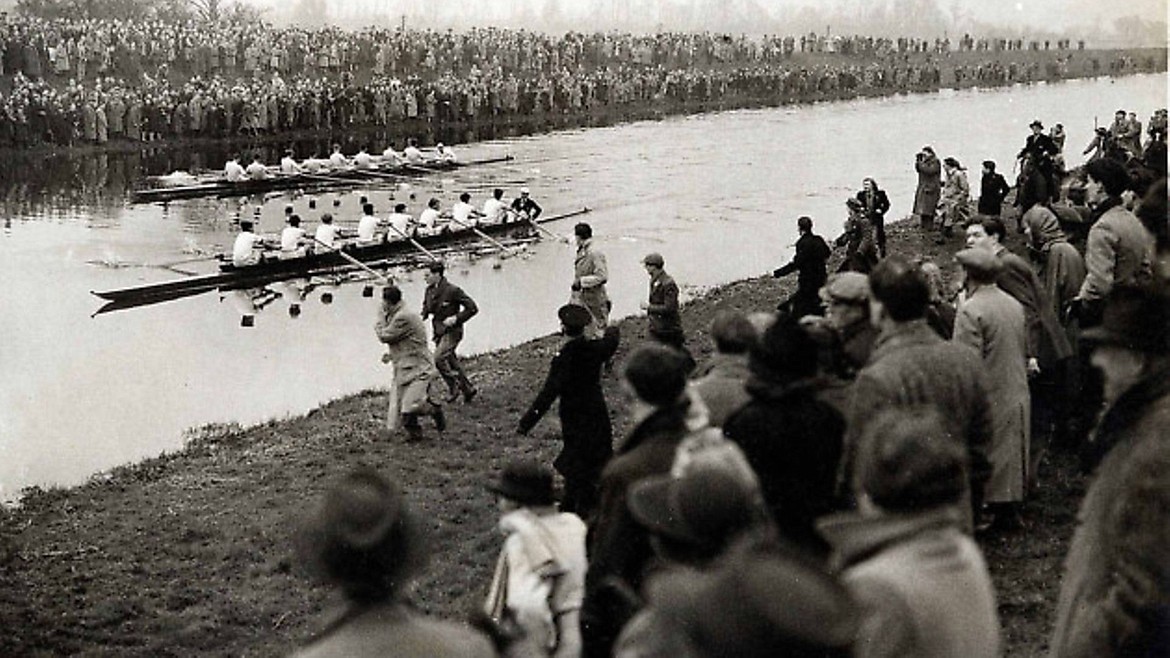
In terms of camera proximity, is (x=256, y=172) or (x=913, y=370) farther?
(x=256, y=172)

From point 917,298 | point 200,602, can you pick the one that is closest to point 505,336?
point 200,602

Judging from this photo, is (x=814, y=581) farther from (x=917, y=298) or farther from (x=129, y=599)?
Answer: (x=129, y=599)

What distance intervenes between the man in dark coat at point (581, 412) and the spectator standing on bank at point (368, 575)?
4287mm

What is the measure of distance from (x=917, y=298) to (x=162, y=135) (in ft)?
120

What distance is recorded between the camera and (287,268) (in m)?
19.0

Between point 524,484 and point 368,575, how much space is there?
4.51 feet

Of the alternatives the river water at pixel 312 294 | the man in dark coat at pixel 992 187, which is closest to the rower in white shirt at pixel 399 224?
the river water at pixel 312 294

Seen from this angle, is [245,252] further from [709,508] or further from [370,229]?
[709,508]

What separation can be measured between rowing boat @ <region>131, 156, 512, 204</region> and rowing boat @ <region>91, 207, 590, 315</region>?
21.6 feet

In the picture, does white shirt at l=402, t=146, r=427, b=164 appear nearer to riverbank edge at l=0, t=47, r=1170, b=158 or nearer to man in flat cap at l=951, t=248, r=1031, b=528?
riverbank edge at l=0, t=47, r=1170, b=158

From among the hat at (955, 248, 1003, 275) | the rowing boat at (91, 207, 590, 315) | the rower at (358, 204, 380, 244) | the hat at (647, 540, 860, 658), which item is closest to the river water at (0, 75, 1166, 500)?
the rowing boat at (91, 207, 590, 315)

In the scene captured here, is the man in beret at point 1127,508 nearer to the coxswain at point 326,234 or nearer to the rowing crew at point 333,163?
the coxswain at point 326,234

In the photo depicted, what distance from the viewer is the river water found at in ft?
46.1

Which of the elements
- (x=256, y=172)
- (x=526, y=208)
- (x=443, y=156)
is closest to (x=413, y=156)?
(x=443, y=156)
